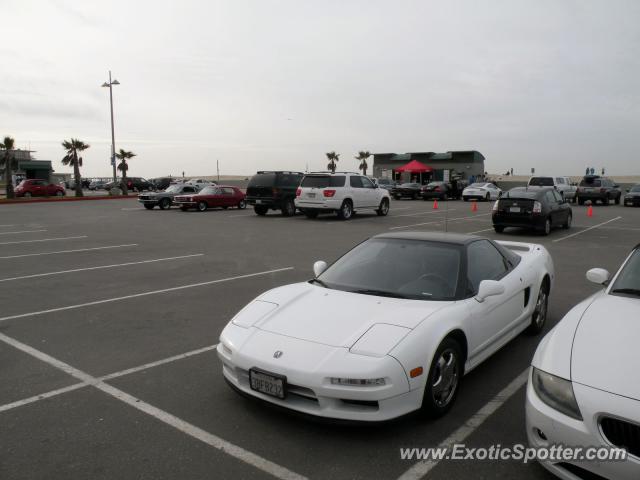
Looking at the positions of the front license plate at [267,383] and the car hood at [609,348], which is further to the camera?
the front license plate at [267,383]

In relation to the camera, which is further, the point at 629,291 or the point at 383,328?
the point at 629,291

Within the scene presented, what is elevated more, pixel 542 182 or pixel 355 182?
pixel 542 182

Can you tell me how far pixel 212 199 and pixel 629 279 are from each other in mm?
24277

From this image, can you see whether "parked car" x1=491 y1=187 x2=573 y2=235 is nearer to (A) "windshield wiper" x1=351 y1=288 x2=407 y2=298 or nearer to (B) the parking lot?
(B) the parking lot

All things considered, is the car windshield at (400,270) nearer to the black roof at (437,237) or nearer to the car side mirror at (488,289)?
the black roof at (437,237)

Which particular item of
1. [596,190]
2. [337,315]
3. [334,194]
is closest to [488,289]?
[337,315]

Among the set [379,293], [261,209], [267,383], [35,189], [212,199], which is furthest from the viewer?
[35,189]

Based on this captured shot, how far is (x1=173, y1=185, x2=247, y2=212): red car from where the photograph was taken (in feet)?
85.3

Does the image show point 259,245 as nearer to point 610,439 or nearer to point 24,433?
point 24,433

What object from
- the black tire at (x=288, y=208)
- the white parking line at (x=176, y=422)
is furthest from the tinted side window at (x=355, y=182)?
the white parking line at (x=176, y=422)

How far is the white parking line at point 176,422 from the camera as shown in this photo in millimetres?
3066

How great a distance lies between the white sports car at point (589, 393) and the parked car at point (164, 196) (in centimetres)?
2574

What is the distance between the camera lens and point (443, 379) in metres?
3.74

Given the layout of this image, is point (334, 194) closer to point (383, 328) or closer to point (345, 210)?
point (345, 210)
